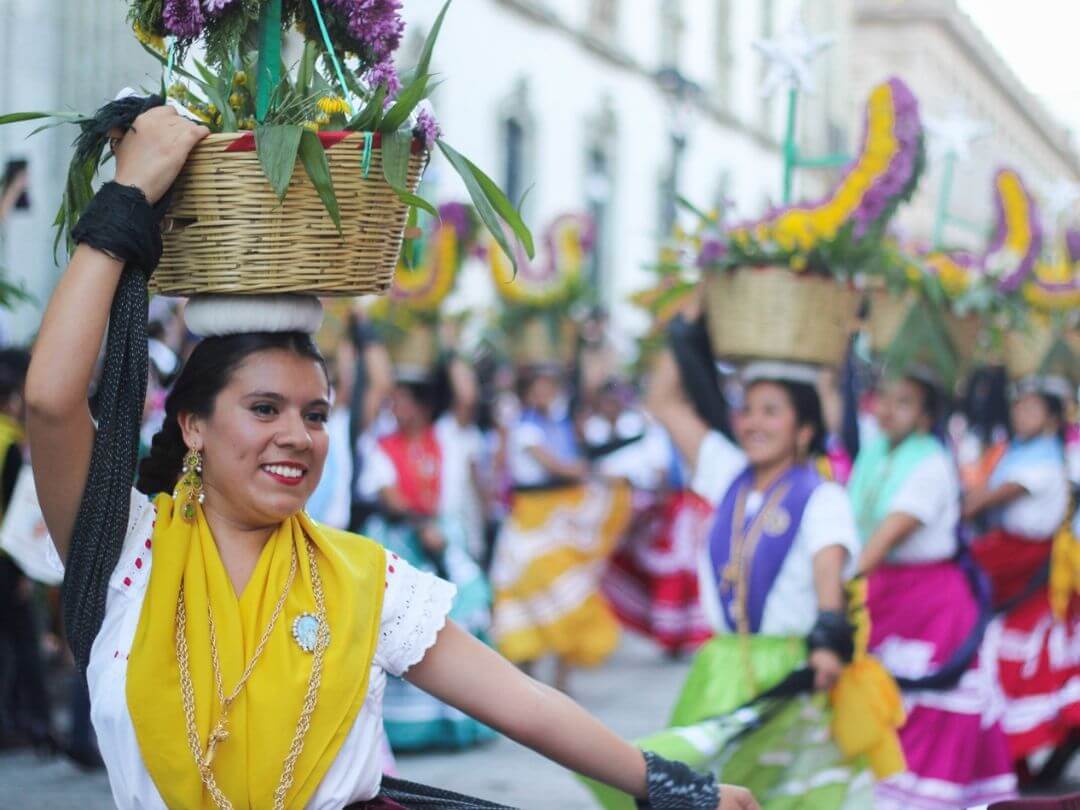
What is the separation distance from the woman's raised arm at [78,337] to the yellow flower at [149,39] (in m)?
0.28

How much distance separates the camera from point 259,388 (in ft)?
9.36

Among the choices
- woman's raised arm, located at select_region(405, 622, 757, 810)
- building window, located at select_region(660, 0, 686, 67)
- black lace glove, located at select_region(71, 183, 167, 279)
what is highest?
building window, located at select_region(660, 0, 686, 67)

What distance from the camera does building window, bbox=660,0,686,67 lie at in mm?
27641

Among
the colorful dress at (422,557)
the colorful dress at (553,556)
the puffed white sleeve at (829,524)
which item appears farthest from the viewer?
the colorful dress at (553,556)

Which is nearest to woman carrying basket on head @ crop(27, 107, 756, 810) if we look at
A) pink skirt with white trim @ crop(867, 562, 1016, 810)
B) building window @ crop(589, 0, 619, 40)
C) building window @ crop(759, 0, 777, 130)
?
pink skirt with white trim @ crop(867, 562, 1016, 810)

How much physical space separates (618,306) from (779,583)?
19.4m

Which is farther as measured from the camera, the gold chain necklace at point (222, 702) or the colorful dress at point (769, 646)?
the colorful dress at point (769, 646)

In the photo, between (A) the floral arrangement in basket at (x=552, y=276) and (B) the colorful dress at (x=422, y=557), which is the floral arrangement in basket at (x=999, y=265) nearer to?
(B) the colorful dress at (x=422, y=557)

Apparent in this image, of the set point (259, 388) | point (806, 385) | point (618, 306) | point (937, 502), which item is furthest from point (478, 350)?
point (618, 306)

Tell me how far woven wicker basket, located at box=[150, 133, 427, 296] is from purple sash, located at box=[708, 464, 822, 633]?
2.53 metres

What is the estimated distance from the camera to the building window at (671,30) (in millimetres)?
27641

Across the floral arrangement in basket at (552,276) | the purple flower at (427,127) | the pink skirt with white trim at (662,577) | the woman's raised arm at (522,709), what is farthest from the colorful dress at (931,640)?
the pink skirt with white trim at (662,577)

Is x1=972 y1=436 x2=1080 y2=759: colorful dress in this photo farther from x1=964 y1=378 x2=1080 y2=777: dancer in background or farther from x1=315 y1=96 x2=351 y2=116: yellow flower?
x1=315 y1=96 x2=351 y2=116: yellow flower

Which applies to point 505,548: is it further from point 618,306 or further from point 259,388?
point 618,306
